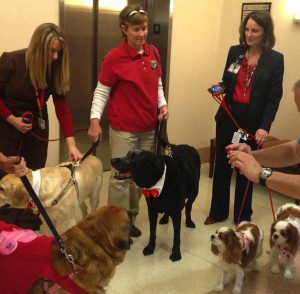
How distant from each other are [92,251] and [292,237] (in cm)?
154

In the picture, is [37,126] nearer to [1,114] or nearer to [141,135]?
[1,114]

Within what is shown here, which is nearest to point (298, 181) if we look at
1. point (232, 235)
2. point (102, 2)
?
point (232, 235)

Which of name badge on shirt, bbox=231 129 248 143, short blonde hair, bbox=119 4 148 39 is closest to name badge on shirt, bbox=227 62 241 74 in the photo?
name badge on shirt, bbox=231 129 248 143

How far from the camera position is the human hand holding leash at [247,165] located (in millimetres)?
1913

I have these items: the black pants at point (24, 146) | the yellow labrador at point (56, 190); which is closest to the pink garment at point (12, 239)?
the yellow labrador at point (56, 190)

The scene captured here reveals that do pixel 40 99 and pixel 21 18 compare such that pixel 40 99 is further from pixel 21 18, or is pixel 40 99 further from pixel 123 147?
pixel 21 18

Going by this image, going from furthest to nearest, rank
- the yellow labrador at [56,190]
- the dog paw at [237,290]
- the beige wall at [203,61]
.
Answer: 1. the beige wall at [203,61]
2. the dog paw at [237,290]
3. the yellow labrador at [56,190]

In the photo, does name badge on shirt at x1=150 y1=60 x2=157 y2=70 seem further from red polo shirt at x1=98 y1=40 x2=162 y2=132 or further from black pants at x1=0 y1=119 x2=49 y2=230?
black pants at x1=0 y1=119 x2=49 y2=230

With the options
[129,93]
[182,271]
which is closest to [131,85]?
[129,93]

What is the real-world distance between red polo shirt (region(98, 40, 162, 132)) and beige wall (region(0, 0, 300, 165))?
1.32 meters

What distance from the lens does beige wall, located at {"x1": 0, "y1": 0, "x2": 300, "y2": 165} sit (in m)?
4.37

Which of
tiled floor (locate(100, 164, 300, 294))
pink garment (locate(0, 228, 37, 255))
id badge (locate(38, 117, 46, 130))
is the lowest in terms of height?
tiled floor (locate(100, 164, 300, 294))

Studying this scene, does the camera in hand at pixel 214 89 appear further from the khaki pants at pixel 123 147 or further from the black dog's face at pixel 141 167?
the black dog's face at pixel 141 167

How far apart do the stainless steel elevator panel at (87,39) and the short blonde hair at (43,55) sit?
1.38m
